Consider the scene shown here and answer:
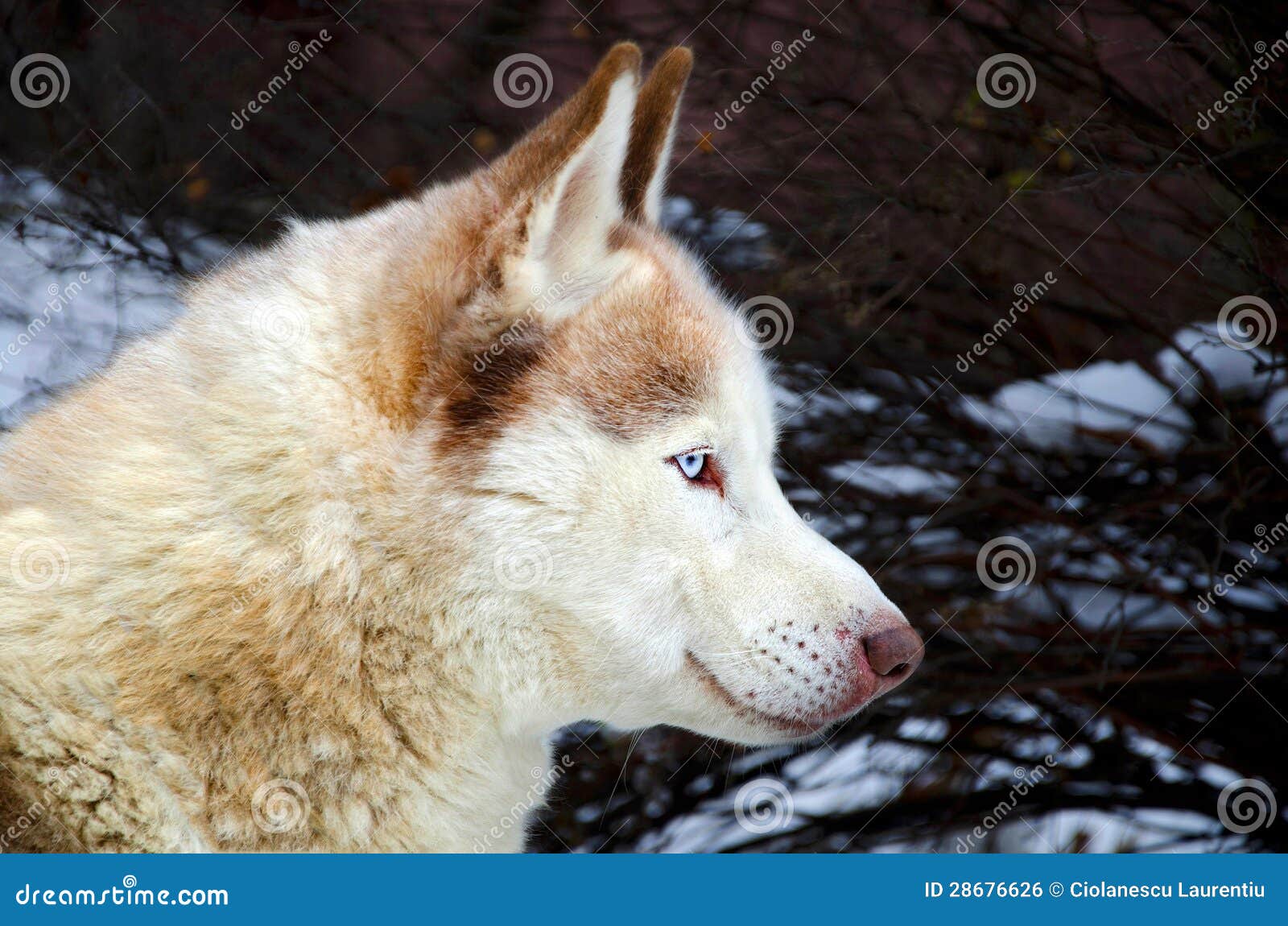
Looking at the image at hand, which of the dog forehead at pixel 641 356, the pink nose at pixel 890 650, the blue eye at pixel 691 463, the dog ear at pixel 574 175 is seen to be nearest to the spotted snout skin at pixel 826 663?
the pink nose at pixel 890 650

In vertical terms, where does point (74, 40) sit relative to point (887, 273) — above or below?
below

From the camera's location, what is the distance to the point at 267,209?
4492 mm

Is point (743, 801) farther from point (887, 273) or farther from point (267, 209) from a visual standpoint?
point (267, 209)

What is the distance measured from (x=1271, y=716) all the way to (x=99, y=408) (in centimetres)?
372

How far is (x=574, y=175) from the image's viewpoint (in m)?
2.41

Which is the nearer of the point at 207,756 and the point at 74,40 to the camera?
the point at 207,756

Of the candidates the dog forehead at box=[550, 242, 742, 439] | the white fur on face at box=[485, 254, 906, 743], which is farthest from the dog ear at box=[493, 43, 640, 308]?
the white fur on face at box=[485, 254, 906, 743]

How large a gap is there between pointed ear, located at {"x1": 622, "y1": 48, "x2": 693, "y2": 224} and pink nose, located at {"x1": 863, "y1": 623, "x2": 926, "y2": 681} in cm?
114

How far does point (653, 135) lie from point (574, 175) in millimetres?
412

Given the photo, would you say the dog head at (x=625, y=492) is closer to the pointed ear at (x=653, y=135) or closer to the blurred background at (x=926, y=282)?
the pointed ear at (x=653, y=135)

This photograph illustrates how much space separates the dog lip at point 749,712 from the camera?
2523 millimetres

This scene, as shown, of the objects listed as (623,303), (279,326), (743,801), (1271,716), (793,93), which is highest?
(793,93)

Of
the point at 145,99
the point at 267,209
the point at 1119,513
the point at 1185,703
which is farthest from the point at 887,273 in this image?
the point at 145,99

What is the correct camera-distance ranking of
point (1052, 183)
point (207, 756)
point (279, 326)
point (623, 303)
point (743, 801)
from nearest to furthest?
point (207, 756) < point (279, 326) < point (623, 303) < point (1052, 183) < point (743, 801)
